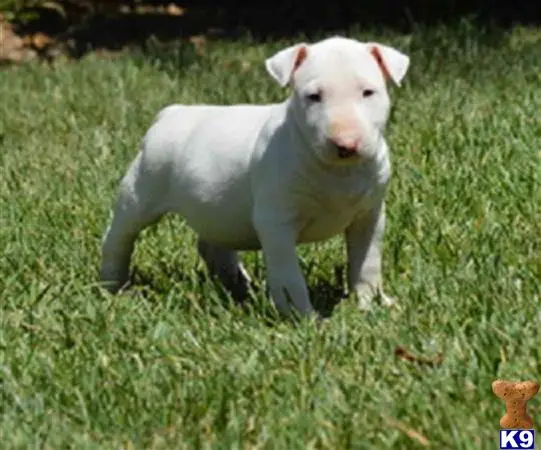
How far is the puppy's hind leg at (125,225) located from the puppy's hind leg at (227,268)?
285 millimetres

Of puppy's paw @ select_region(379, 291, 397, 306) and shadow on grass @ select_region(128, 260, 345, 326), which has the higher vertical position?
puppy's paw @ select_region(379, 291, 397, 306)

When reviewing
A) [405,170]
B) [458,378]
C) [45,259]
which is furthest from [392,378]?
[405,170]

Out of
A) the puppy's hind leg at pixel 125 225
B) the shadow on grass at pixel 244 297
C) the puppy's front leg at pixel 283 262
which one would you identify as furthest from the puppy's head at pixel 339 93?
the puppy's hind leg at pixel 125 225

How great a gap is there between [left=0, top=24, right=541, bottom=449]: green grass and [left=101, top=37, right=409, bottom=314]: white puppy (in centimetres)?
20

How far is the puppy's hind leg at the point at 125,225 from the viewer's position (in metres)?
5.68

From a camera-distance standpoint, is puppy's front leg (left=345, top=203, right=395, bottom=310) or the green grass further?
puppy's front leg (left=345, top=203, right=395, bottom=310)

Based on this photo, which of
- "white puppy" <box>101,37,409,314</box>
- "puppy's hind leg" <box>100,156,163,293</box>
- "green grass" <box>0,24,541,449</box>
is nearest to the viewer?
"green grass" <box>0,24,541,449</box>

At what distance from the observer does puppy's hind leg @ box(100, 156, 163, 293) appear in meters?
5.68

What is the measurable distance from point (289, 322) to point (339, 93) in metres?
0.74

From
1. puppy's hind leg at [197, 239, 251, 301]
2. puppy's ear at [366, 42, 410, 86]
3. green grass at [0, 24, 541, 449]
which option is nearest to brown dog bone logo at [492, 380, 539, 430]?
green grass at [0, 24, 541, 449]

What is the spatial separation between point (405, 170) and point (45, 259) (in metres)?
1.64

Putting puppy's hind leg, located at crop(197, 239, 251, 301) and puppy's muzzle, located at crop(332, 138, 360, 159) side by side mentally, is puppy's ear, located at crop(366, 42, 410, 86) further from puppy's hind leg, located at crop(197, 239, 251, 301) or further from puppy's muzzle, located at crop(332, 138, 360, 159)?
puppy's hind leg, located at crop(197, 239, 251, 301)

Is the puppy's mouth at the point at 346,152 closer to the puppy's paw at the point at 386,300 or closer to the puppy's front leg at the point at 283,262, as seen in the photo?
the puppy's front leg at the point at 283,262

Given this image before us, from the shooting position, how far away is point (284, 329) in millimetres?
4738
